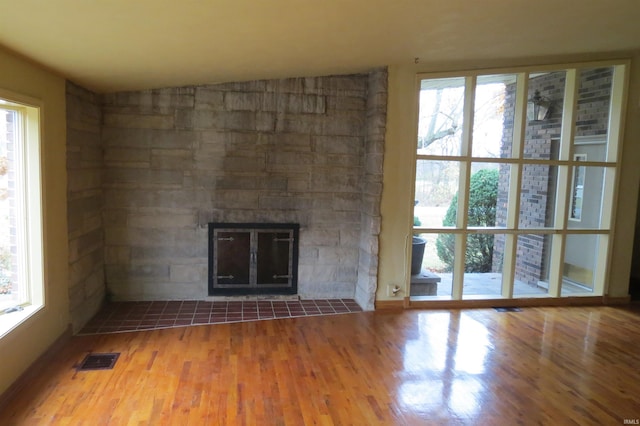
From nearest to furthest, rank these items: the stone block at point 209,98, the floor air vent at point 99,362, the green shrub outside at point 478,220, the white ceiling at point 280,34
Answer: the white ceiling at point 280,34 < the floor air vent at point 99,362 < the stone block at point 209,98 < the green shrub outside at point 478,220

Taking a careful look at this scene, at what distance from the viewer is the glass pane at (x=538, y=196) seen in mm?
5059

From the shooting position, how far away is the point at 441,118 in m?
4.46

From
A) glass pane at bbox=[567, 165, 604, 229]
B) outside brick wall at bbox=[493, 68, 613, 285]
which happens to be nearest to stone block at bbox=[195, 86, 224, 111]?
outside brick wall at bbox=[493, 68, 613, 285]

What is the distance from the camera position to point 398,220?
437 cm

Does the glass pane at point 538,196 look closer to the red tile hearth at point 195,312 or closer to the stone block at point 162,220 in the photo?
the red tile hearth at point 195,312

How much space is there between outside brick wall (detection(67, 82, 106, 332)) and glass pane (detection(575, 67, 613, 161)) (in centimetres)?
493

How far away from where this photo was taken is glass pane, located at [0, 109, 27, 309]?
2.69 metres

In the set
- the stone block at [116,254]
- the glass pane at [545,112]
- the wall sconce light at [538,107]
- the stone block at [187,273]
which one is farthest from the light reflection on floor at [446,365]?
the stone block at [116,254]

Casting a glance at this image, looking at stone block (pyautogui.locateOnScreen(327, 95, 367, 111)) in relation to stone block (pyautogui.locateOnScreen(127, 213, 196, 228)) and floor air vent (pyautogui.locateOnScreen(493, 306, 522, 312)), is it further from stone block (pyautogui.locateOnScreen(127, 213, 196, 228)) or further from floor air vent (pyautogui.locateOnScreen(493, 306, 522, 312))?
floor air vent (pyautogui.locateOnScreen(493, 306, 522, 312))

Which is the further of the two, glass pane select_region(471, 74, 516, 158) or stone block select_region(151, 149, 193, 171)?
glass pane select_region(471, 74, 516, 158)

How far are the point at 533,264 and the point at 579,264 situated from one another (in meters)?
0.50

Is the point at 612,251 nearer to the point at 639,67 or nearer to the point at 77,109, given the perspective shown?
the point at 639,67

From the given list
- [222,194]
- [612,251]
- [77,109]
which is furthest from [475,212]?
[77,109]

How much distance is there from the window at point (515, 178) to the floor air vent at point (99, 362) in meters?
2.94
